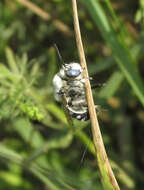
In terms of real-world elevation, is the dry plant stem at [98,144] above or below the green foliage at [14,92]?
below

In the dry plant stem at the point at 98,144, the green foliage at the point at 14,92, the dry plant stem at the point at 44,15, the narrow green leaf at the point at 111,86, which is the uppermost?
the dry plant stem at the point at 44,15

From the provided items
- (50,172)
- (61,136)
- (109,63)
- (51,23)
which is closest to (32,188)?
(61,136)

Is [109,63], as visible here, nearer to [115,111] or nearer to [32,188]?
[115,111]

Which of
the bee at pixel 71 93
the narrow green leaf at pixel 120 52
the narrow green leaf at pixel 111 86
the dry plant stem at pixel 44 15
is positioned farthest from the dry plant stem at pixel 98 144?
the dry plant stem at pixel 44 15

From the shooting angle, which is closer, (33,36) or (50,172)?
(50,172)

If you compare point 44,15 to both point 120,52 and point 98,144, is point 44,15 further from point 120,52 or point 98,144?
point 98,144

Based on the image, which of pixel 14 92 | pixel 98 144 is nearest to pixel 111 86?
pixel 14 92

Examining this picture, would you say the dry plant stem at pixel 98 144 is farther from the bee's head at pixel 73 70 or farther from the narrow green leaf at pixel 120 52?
the narrow green leaf at pixel 120 52
